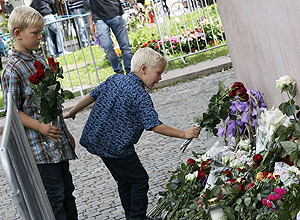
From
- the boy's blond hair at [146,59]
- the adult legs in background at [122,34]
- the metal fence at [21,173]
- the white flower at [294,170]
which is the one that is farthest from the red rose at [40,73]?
the adult legs in background at [122,34]

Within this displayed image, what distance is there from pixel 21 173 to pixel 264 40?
2.05m

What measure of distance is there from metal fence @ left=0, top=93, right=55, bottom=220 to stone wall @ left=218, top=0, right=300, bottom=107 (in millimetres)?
1614

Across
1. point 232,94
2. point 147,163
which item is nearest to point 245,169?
point 232,94

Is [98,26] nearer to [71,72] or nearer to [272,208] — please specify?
[71,72]

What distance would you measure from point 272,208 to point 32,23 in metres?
1.77

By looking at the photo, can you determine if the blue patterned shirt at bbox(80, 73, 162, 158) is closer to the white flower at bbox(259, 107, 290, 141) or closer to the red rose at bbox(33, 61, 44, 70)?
the red rose at bbox(33, 61, 44, 70)

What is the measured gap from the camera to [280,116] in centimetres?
372

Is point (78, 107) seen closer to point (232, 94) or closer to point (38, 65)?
point (38, 65)

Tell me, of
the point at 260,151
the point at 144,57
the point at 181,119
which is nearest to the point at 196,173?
the point at 260,151

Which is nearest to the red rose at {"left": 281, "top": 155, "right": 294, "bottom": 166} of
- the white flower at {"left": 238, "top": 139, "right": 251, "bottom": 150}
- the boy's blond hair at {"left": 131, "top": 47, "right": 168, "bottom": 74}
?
the white flower at {"left": 238, "top": 139, "right": 251, "bottom": 150}

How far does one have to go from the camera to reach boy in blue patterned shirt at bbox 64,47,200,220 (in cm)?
386

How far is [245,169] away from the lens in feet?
12.4

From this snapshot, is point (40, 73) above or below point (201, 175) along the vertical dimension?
above

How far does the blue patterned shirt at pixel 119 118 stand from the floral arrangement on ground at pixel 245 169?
496 mm
